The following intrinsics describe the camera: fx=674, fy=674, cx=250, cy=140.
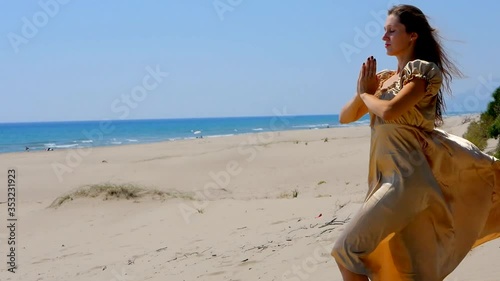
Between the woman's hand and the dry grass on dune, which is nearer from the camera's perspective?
the woman's hand

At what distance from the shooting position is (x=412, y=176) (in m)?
3.61

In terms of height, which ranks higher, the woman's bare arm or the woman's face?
the woman's face

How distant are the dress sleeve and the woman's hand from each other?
0.21 m

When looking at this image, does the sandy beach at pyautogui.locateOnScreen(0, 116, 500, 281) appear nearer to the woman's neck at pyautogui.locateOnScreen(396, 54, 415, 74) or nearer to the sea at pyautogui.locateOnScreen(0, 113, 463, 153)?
the woman's neck at pyautogui.locateOnScreen(396, 54, 415, 74)

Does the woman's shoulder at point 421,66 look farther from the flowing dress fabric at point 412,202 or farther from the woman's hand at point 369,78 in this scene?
the woman's hand at point 369,78

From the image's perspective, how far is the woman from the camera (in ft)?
11.7

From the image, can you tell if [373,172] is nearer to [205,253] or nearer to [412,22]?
[412,22]

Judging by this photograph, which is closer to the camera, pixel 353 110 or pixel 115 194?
pixel 353 110

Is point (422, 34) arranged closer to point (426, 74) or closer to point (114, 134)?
point (426, 74)

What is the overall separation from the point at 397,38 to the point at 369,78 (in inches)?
10.8

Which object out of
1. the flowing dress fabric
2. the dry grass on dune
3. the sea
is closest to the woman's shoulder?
the flowing dress fabric

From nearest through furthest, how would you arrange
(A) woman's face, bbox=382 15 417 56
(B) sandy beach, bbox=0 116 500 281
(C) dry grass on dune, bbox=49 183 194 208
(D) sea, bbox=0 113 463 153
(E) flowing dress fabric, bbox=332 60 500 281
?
(E) flowing dress fabric, bbox=332 60 500 281 < (A) woman's face, bbox=382 15 417 56 < (B) sandy beach, bbox=0 116 500 281 < (C) dry grass on dune, bbox=49 183 194 208 < (D) sea, bbox=0 113 463 153

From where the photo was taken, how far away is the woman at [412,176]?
3.57 metres

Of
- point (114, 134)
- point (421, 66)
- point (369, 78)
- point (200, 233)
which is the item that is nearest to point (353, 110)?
point (369, 78)
